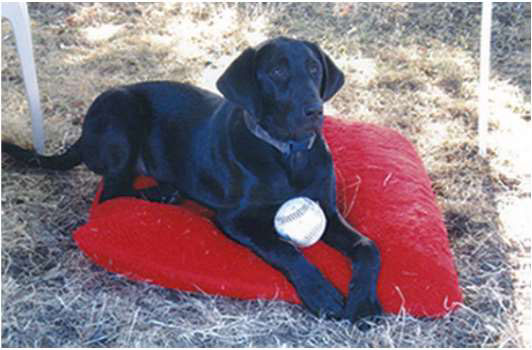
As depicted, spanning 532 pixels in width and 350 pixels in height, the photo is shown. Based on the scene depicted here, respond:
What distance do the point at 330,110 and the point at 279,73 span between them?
199cm

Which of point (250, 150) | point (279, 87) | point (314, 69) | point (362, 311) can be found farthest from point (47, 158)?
point (362, 311)

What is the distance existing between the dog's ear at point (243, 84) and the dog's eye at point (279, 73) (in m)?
0.10

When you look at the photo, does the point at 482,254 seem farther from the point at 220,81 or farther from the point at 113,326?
the point at 113,326

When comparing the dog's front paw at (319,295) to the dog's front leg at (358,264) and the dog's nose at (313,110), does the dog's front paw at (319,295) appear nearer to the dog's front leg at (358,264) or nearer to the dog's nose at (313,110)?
the dog's front leg at (358,264)

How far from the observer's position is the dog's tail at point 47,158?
14.3 feet

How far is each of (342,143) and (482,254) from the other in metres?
1.04

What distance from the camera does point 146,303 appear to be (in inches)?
135

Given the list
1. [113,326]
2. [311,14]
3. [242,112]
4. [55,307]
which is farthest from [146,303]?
[311,14]

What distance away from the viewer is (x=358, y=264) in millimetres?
3371

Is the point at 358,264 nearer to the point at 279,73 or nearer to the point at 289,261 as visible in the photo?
the point at 289,261

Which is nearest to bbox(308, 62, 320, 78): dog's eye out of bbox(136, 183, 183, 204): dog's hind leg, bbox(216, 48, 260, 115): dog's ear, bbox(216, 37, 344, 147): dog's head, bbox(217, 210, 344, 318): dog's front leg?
bbox(216, 37, 344, 147): dog's head

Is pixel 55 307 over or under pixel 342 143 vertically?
under

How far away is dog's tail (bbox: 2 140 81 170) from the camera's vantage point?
4348mm

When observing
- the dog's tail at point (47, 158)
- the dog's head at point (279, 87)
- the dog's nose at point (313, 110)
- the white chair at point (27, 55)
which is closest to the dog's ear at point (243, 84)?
the dog's head at point (279, 87)
